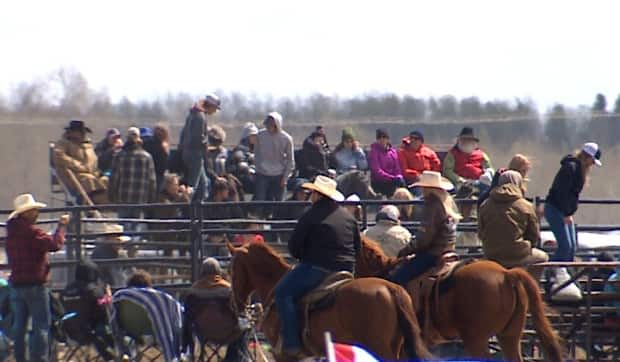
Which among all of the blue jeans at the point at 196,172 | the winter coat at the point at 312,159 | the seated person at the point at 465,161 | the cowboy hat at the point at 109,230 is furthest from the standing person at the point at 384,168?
the cowboy hat at the point at 109,230

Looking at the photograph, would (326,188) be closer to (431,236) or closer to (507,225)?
(431,236)

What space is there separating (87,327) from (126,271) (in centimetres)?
204

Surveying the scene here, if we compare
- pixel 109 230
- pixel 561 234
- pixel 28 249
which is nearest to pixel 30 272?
pixel 28 249

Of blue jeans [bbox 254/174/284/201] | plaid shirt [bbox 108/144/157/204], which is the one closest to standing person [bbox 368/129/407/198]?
blue jeans [bbox 254/174/284/201]

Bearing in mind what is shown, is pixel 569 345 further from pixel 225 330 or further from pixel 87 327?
pixel 87 327

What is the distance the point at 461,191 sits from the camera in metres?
20.8

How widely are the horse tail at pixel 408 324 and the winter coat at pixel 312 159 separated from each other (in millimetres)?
7862

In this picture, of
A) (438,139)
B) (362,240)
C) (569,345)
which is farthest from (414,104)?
(362,240)

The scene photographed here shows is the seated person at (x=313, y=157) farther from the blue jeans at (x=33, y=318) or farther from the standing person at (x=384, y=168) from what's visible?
the blue jeans at (x=33, y=318)

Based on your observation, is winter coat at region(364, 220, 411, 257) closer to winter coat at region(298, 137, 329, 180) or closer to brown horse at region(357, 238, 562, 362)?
brown horse at region(357, 238, 562, 362)

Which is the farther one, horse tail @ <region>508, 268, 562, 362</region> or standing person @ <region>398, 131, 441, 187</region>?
standing person @ <region>398, 131, 441, 187</region>

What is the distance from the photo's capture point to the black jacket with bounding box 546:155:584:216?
18734 millimetres

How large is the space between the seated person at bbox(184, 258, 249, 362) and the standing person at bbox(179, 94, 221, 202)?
448cm

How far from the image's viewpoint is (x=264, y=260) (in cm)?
1636
